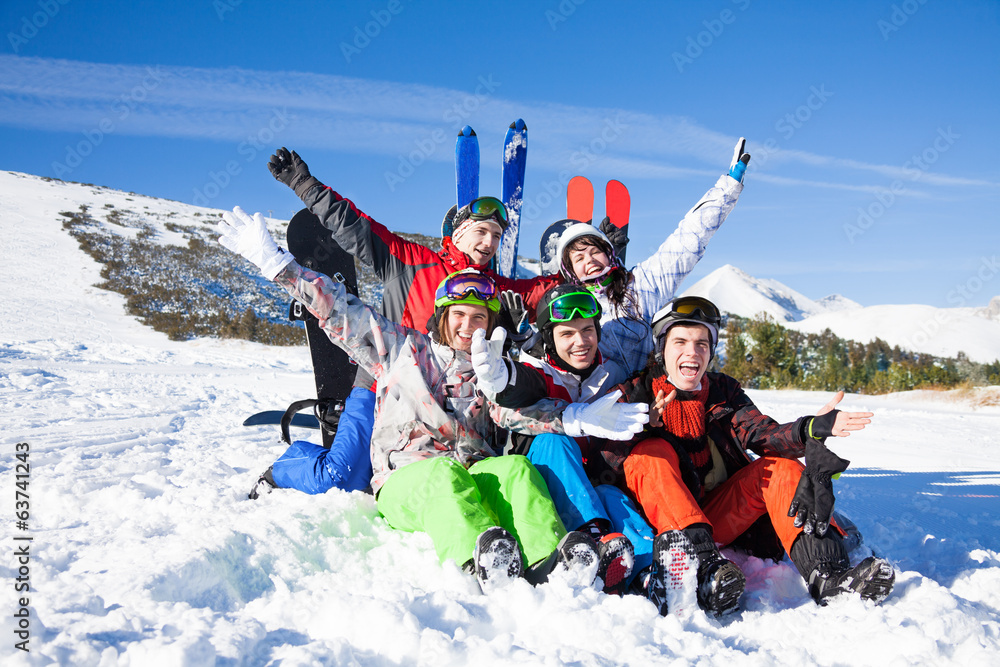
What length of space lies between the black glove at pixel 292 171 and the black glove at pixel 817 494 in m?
2.74

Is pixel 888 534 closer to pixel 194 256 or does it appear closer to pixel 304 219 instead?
pixel 304 219

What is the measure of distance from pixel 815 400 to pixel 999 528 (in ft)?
22.9

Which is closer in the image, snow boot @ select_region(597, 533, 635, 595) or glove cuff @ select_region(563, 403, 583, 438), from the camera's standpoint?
snow boot @ select_region(597, 533, 635, 595)

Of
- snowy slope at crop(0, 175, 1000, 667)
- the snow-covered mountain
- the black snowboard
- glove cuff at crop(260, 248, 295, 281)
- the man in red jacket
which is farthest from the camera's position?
the snow-covered mountain

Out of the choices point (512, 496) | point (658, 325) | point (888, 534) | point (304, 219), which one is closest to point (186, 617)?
point (512, 496)

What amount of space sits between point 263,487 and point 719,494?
224 centimetres

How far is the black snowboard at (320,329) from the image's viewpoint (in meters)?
3.96

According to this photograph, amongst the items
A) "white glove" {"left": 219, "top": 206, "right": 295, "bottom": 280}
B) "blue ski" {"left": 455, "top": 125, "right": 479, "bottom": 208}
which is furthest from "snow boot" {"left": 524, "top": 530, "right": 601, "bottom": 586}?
"blue ski" {"left": 455, "top": 125, "right": 479, "bottom": 208}

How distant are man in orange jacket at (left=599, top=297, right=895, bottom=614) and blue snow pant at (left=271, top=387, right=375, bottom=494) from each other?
1220 mm

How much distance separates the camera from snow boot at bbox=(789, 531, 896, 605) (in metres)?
1.90

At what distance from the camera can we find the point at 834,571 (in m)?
2.07

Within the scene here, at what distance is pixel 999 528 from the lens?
307 cm

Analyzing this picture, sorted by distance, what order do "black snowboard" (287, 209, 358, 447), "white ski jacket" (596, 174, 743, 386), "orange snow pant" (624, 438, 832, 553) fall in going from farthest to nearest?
1. "black snowboard" (287, 209, 358, 447)
2. "white ski jacket" (596, 174, 743, 386)
3. "orange snow pant" (624, 438, 832, 553)

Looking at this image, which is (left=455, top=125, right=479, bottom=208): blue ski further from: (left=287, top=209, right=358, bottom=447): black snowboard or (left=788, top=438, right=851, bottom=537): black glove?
(left=788, top=438, right=851, bottom=537): black glove
